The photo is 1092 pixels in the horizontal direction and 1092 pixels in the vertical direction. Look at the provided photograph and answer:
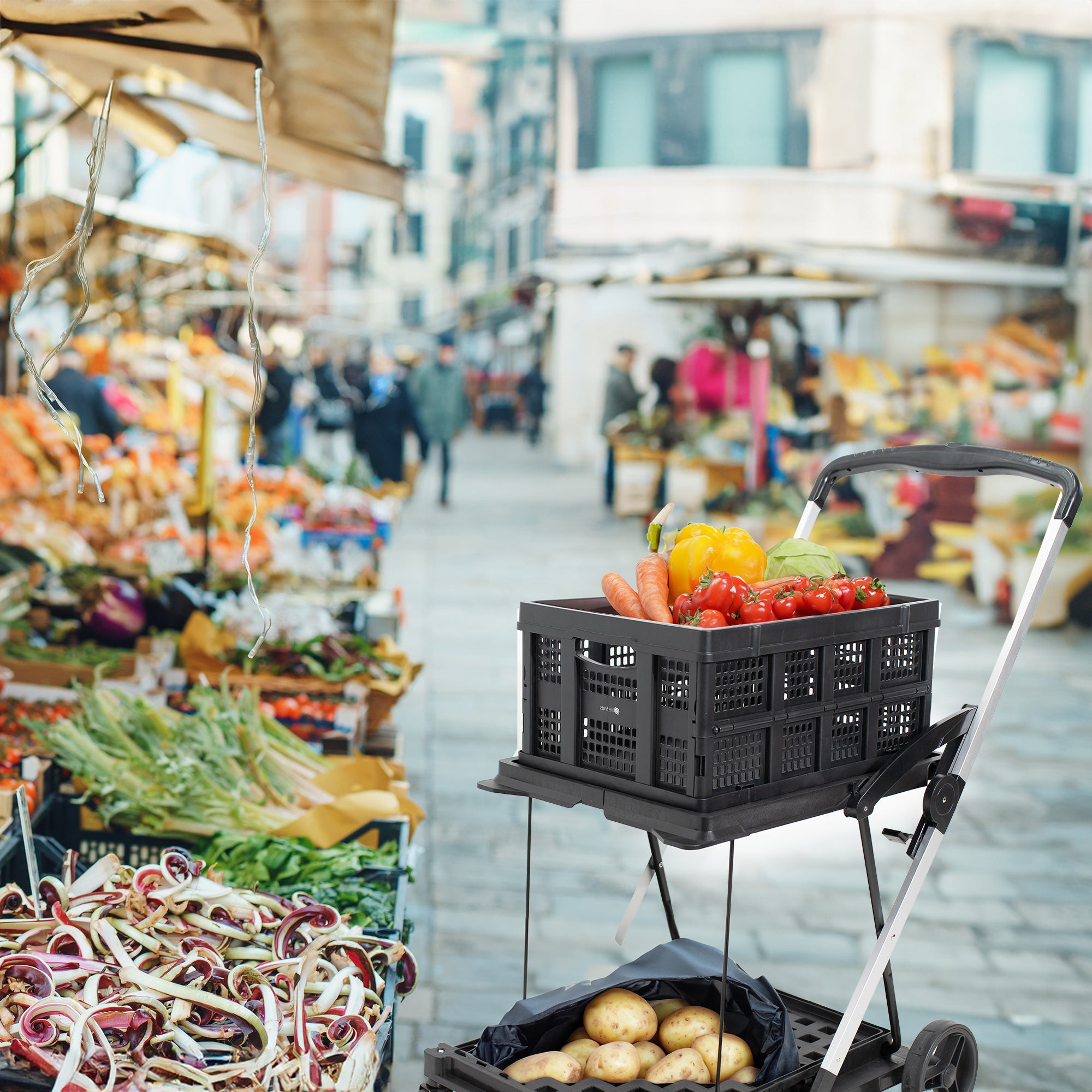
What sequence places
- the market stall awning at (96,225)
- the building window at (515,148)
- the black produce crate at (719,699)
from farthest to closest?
the building window at (515,148) → the market stall awning at (96,225) → the black produce crate at (719,699)

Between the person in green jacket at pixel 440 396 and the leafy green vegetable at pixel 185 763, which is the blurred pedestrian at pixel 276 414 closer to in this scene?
the person in green jacket at pixel 440 396

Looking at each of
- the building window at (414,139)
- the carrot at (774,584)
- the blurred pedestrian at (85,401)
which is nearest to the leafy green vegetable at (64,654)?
the carrot at (774,584)

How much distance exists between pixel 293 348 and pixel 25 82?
9.25 metres

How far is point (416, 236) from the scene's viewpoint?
5759 cm

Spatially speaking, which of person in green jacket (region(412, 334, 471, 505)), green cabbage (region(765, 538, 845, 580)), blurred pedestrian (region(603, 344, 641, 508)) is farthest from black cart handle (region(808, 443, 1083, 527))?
person in green jacket (region(412, 334, 471, 505))

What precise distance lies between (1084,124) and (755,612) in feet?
63.6

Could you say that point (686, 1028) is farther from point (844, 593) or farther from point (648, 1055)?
point (844, 593)

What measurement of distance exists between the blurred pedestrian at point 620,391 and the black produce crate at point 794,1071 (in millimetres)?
12648

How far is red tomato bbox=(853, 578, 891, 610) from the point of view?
2.39m

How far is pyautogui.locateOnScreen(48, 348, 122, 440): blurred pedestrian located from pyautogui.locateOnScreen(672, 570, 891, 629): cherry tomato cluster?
8.61 m

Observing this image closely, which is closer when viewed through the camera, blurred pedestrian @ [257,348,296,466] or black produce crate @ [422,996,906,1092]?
black produce crate @ [422,996,906,1092]

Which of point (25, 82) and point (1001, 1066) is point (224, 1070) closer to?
point (1001, 1066)

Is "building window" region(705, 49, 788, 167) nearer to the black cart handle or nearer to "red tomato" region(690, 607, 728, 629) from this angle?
the black cart handle

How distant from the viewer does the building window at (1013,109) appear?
61.8ft
